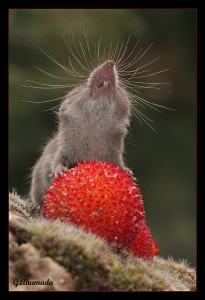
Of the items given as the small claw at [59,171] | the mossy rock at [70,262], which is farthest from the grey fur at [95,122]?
the mossy rock at [70,262]

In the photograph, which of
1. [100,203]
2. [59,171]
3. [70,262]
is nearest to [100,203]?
[100,203]

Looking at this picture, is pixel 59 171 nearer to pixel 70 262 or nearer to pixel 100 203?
pixel 100 203

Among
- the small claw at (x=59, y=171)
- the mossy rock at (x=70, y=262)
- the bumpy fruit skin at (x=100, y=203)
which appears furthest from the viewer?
the small claw at (x=59, y=171)

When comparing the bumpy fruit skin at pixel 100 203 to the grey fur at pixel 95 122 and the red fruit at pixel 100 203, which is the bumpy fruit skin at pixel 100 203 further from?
the grey fur at pixel 95 122

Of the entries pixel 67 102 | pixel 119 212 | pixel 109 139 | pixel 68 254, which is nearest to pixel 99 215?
pixel 119 212

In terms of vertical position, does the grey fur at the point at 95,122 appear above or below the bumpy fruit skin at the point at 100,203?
above

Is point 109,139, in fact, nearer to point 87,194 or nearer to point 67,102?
point 67,102
